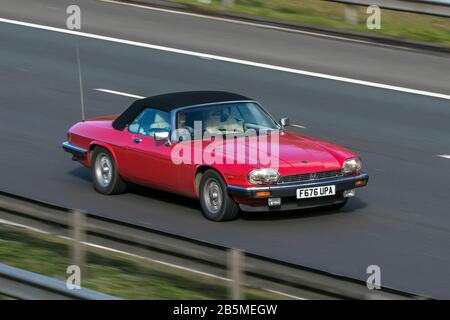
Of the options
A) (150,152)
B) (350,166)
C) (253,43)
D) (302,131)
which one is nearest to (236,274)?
(350,166)

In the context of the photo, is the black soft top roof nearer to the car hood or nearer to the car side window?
the car side window

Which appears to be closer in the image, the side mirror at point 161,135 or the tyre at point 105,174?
the side mirror at point 161,135

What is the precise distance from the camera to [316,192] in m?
13.0

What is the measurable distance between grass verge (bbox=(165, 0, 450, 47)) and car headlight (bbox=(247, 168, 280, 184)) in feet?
35.2

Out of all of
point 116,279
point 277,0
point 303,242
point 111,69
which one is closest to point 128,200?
point 303,242

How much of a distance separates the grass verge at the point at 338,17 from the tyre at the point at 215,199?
10.7m

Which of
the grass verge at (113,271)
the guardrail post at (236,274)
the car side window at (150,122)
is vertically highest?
the car side window at (150,122)

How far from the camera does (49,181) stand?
15383mm

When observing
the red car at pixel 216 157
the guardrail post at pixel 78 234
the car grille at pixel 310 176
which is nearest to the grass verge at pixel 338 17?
the red car at pixel 216 157

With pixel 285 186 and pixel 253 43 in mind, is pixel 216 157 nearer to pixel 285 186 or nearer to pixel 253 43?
pixel 285 186

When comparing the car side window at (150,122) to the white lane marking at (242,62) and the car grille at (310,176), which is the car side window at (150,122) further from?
the white lane marking at (242,62)

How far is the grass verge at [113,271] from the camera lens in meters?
9.55

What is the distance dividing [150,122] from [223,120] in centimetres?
96

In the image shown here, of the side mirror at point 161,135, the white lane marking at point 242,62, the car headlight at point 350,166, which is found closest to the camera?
the car headlight at point 350,166
